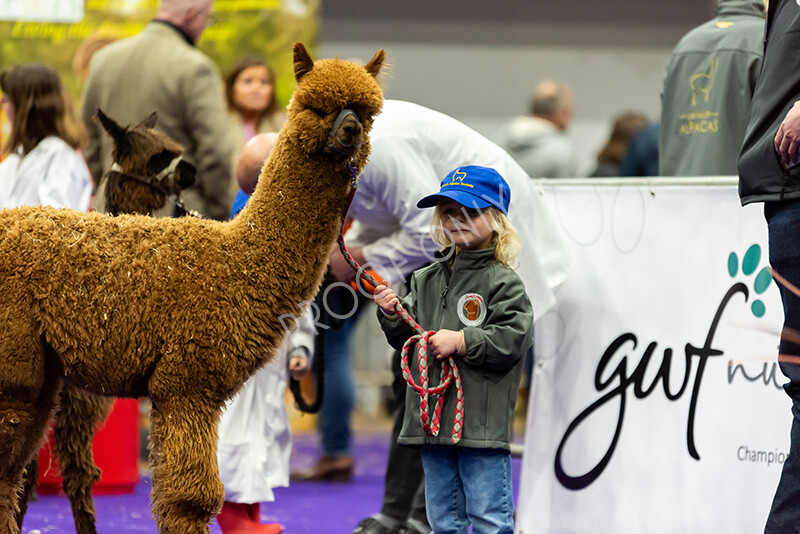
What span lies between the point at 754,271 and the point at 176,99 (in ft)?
9.38

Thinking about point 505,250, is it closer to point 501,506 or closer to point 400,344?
point 400,344

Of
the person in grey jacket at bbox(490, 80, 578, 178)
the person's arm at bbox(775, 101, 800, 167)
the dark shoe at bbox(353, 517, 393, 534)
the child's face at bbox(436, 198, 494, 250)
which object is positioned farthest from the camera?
the person in grey jacket at bbox(490, 80, 578, 178)

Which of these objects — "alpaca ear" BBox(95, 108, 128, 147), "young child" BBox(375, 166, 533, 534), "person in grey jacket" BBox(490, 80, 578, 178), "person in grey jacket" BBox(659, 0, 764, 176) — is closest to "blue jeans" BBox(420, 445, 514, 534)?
"young child" BBox(375, 166, 533, 534)

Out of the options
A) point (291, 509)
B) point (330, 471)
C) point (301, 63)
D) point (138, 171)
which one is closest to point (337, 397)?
point (330, 471)

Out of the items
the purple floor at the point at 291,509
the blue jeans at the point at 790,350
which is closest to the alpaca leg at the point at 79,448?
the purple floor at the point at 291,509

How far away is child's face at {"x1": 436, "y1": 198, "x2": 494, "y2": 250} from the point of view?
3285mm

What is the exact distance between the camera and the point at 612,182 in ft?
13.5

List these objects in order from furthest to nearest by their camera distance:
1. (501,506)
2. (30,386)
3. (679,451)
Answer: (679,451)
(501,506)
(30,386)

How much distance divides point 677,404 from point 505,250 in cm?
102

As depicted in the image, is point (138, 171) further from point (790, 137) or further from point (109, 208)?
point (790, 137)

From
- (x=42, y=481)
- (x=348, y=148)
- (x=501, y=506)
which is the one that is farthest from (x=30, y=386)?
(x=42, y=481)

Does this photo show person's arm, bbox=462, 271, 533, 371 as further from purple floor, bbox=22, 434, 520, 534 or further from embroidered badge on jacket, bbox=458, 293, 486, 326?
purple floor, bbox=22, 434, 520, 534

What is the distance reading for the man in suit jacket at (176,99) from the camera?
5.03m

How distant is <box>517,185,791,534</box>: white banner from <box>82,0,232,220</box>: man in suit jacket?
1.68 metres
